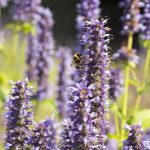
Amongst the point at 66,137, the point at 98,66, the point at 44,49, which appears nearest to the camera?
the point at 66,137

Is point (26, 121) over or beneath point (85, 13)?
beneath

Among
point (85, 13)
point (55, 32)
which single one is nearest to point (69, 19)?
point (55, 32)

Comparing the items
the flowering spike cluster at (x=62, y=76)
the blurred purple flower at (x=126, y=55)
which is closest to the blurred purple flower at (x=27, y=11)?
the flowering spike cluster at (x=62, y=76)

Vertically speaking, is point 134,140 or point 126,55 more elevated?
point 126,55

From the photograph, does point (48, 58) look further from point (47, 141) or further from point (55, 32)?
point (55, 32)

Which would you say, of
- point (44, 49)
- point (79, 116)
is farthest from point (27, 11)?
point (79, 116)

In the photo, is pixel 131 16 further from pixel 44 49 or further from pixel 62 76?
pixel 62 76
